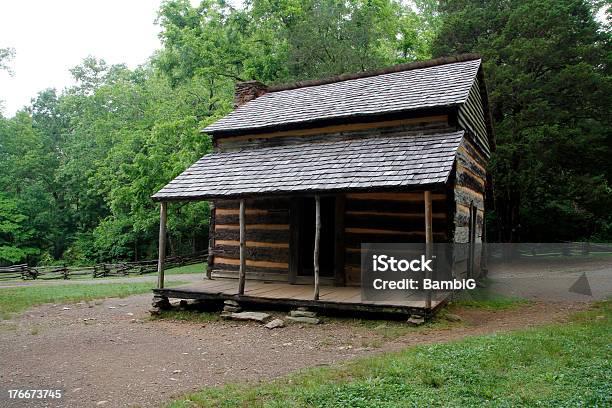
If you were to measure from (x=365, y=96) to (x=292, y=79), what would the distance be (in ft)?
44.4

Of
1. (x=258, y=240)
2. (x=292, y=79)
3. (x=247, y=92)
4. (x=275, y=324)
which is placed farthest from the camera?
(x=292, y=79)

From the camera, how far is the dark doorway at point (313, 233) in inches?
454

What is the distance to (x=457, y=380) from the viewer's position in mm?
4984

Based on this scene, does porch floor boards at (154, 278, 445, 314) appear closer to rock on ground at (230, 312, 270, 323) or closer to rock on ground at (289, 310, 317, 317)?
rock on ground at (289, 310, 317, 317)

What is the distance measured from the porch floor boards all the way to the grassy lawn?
→ 2093mm

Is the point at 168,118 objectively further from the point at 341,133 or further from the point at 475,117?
the point at 475,117

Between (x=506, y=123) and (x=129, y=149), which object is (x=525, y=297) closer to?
(x=506, y=123)

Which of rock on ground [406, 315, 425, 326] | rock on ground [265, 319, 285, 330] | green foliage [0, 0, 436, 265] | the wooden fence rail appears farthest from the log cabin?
the wooden fence rail

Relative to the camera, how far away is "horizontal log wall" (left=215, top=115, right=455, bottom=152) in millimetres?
10531

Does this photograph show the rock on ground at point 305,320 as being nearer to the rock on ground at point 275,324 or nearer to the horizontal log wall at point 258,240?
the rock on ground at point 275,324

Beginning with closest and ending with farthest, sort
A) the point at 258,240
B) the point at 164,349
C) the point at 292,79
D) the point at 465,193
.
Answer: the point at 164,349 → the point at 465,193 → the point at 258,240 → the point at 292,79

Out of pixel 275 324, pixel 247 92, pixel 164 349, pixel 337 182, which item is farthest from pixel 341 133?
pixel 164 349

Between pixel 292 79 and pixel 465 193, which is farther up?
pixel 292 79

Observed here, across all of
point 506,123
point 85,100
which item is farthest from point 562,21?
point 85,100
